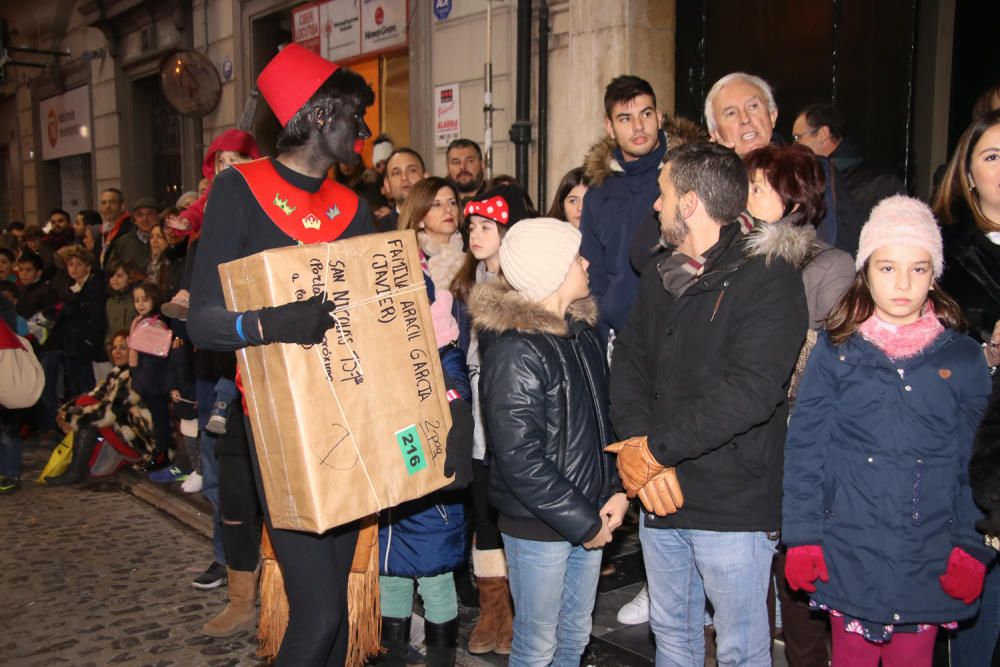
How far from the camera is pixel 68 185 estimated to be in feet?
68.4

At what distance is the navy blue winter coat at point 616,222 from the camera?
4.32 meters

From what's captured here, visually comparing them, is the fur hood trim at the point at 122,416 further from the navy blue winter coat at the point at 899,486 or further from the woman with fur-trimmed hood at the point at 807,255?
the navy blue winter coat at the point at 899,486

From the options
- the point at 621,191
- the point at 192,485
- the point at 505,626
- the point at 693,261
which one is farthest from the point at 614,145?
the point at 192,485

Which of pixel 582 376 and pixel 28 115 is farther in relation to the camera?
pixel 28 115

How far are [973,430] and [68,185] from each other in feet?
72.5

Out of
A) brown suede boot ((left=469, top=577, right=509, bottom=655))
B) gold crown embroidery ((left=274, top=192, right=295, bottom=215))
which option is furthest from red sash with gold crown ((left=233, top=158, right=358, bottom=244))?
brown suede boot ((left=469, top=577, right=509, bottom=655))

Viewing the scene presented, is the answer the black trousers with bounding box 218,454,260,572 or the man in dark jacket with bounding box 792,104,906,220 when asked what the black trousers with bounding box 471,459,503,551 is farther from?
A: the man in dark jacket with bounding box 792,104,906,220

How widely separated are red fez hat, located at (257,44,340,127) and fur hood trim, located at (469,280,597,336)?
0.91 meters

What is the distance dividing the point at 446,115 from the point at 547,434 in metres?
6.97

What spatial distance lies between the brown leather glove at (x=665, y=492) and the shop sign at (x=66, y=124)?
19172 mm

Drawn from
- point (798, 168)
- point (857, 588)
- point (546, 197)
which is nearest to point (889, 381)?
point (857, 588)

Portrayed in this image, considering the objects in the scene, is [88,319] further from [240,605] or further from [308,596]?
[308,596]

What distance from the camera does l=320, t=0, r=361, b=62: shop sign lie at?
11039 millimetres

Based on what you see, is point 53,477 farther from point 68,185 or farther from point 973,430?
point 68,185
